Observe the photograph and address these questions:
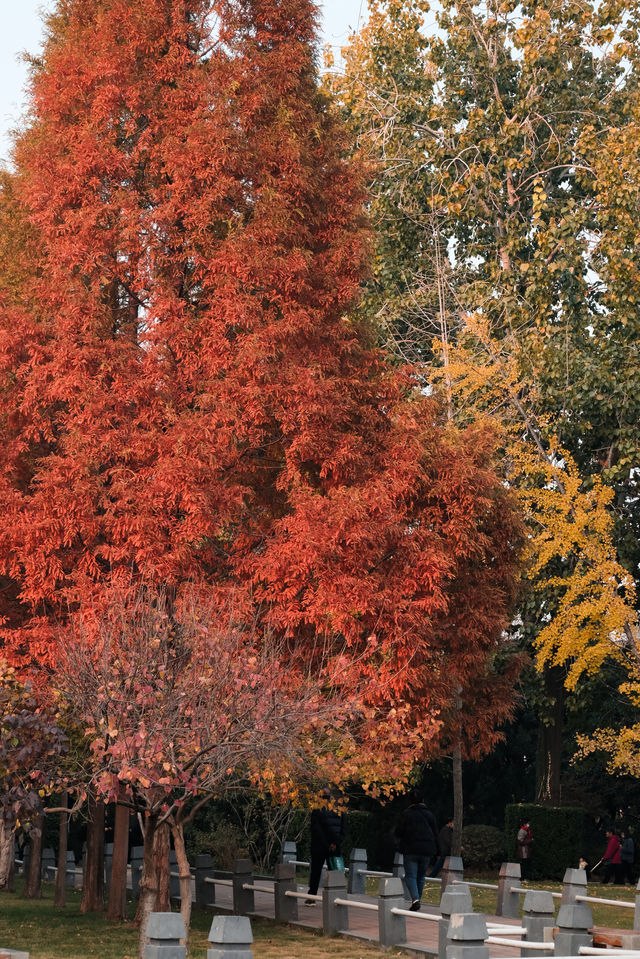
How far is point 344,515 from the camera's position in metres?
15.7

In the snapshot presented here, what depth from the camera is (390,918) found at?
15156mm

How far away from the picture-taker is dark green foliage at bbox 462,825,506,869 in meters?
30.7

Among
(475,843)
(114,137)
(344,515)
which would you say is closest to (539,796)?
(475,843)

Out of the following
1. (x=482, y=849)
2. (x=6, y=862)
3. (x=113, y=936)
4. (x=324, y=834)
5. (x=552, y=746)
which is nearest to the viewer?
(x=113, y=936)

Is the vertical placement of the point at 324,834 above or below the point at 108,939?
above

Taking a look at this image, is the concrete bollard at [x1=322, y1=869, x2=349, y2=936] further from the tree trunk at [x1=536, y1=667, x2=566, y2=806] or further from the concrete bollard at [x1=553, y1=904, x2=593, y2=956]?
the tree trunk at [x1=536, y1=667, x2=566, y2=806]

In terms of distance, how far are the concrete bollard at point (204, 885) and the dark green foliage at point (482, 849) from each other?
476 inches

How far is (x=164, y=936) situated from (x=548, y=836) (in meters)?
23.3

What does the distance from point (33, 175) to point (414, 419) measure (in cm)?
683

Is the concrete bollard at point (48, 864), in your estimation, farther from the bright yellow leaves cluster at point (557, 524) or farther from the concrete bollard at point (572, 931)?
the concrete bollard at point (572, 931)

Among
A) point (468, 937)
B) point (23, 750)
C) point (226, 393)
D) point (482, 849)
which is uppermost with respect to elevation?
point (226, 393)

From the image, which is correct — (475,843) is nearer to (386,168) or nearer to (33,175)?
(386,168)

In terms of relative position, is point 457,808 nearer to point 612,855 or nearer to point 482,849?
point 482,849

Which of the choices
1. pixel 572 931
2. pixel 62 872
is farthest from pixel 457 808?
pixel 572 931
